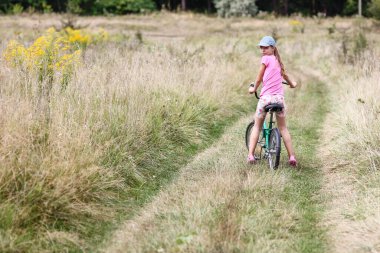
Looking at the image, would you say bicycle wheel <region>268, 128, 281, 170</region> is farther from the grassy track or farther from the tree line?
the tree line

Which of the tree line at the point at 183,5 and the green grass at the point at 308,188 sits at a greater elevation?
the tree line at the point at 183,5

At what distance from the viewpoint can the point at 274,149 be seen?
7.46 meters

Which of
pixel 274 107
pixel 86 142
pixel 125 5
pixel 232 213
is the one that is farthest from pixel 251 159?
pixel 125 5

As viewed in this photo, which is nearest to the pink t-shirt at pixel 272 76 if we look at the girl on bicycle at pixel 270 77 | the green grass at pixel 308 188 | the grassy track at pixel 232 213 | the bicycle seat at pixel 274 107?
the girl on bicycle at pixel 270 77

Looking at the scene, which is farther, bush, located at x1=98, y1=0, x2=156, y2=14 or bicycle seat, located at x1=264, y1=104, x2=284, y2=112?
bush, located at x1=98, y1=0, x2=156, y2=14

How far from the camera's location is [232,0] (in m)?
53.7

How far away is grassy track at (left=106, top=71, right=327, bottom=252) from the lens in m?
4.88

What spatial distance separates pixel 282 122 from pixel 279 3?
190 ft

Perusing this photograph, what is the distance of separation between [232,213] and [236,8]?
4915 centimetres

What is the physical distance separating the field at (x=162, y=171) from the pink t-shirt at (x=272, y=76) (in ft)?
3.60

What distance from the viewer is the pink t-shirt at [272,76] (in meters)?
7.19

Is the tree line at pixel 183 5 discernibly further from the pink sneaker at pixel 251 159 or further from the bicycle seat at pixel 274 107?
the bicycle seat at pixel 274 107

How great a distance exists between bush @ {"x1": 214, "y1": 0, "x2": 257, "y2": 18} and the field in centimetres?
4199

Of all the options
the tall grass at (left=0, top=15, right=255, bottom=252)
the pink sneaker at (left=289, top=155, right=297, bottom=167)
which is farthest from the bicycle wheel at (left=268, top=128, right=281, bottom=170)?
the tall grass at (left=0, top=15, right=255, bottom=252)
